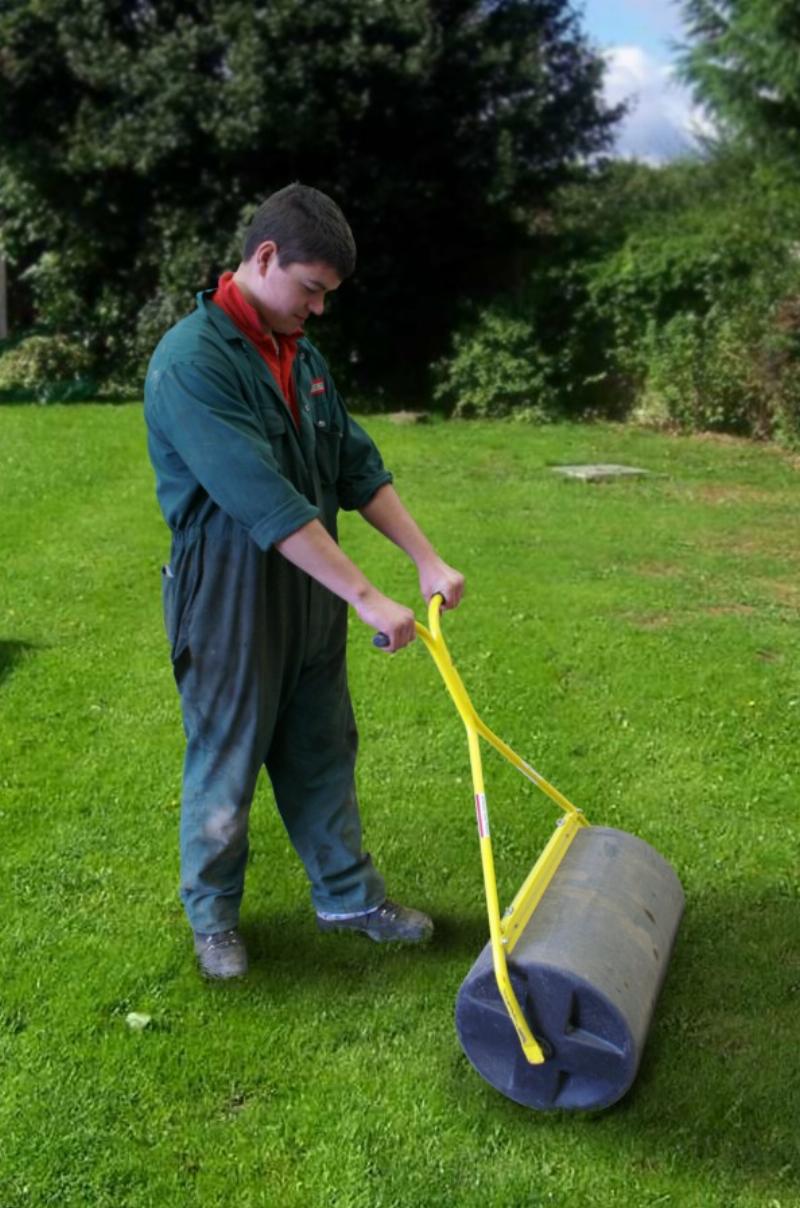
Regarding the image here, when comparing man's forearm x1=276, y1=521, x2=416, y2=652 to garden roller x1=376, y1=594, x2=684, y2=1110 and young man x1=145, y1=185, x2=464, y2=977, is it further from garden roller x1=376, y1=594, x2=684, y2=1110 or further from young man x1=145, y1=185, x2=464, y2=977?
garden roller x1=376, y1=594, x2=684, y2=1110

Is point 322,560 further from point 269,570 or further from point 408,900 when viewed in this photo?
point 408,900

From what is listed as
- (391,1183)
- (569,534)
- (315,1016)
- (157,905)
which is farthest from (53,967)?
(569,534)

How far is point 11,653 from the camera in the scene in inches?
234

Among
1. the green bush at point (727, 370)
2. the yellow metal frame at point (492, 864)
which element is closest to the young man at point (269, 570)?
the yellow metal frame at point (492, 864)

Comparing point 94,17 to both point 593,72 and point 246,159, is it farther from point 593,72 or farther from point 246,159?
point 593,72

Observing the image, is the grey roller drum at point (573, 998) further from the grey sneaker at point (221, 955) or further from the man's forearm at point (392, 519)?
the man's forearm at point (392, 519)

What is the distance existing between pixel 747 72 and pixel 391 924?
17.4 meters

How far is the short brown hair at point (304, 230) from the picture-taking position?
2748mm

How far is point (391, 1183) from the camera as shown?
2643 mm

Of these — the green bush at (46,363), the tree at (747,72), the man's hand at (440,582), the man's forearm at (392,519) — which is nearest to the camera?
the man's hand at (440,582)

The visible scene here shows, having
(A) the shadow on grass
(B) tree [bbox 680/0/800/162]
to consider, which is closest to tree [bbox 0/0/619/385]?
(B) tree [bbox 680/0/800/162]

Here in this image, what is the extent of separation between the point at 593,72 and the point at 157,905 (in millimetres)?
15606

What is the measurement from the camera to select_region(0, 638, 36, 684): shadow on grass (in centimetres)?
578

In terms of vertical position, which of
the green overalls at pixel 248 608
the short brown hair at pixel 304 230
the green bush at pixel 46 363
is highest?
the short brown hair at pixel 304 230
